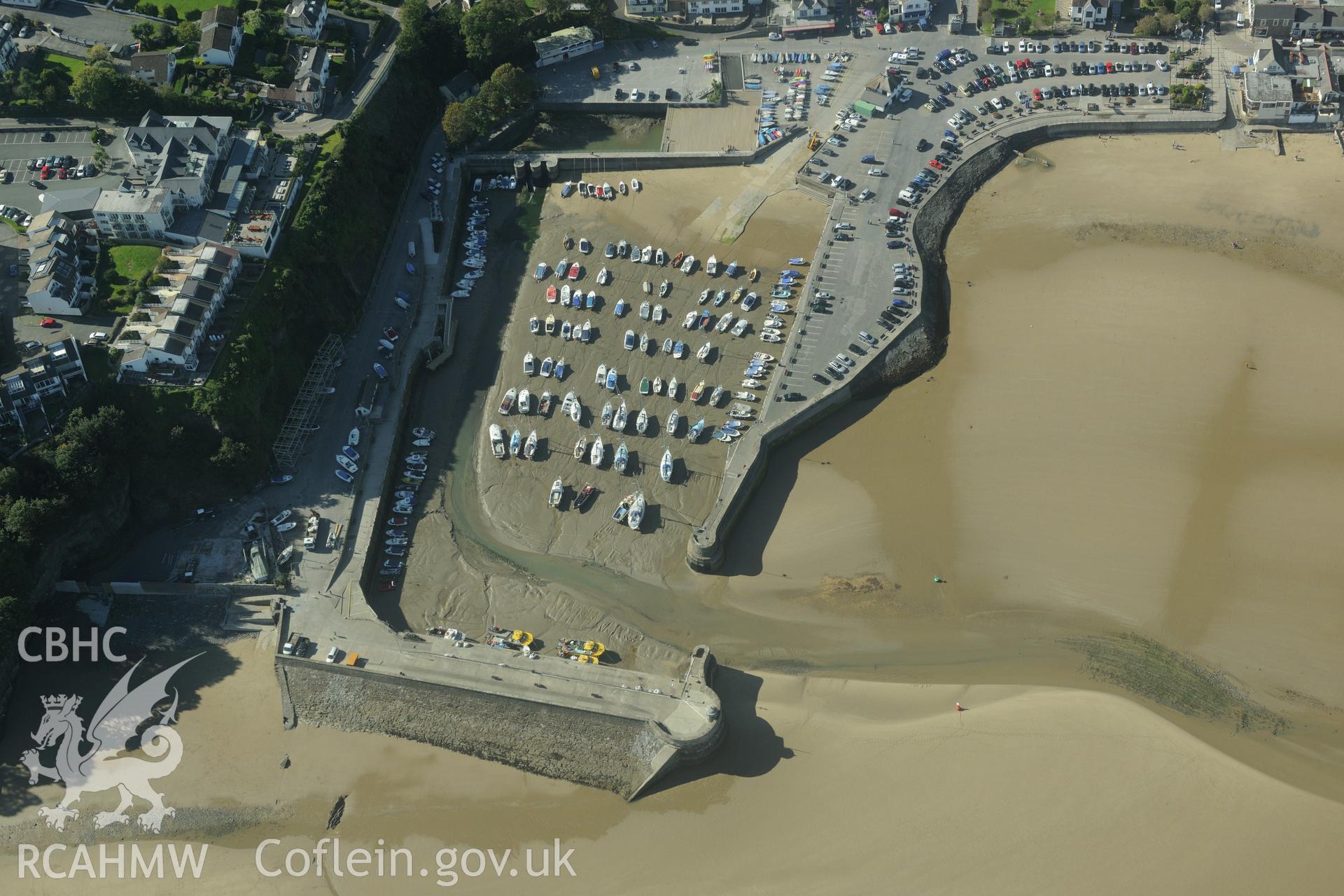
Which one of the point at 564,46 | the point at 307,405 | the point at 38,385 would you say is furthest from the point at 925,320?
the point at 38,385

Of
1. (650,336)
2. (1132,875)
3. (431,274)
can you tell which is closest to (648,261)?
(650,336)

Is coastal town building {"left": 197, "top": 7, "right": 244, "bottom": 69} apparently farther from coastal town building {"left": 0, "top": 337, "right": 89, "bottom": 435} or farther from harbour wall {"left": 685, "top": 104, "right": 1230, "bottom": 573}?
harbour wall {"left": 685, "top": 104, "right": 1230, "bottom": 573}

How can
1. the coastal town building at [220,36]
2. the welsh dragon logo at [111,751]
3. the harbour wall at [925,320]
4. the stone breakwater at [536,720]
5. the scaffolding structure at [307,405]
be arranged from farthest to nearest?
the coastal town building at [220,36] → the scaffolding structure at [307,405] → the harbour wall at [925,320] → the stone breakwater at [536,720] → the welsh dragon logo at [111,751]

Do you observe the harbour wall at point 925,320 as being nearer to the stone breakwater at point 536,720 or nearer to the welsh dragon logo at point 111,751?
the stone breakwater at point 536,720

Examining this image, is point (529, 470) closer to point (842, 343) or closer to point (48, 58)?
point (842, 343)

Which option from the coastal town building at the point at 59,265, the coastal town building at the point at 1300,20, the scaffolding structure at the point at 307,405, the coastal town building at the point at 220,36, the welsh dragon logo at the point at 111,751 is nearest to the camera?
the welsh dragon logo at the point at 111,751

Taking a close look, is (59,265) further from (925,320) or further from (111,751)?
(925,320)

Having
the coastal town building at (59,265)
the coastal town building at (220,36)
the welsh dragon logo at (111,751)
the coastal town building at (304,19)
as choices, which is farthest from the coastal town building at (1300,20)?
the welsh dragon logo at (111,751)
